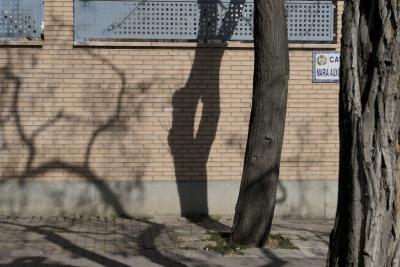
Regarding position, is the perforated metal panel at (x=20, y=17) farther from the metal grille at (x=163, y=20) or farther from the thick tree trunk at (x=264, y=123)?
the thick tree trunk at (x=264, y=123)

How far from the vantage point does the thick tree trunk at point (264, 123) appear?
766 cm

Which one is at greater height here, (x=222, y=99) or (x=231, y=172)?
(x=222, y=99)

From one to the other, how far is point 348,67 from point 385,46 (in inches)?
9.5

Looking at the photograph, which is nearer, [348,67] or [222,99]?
[348,67]

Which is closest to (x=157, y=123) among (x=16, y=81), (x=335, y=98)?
(x=16, y=81)

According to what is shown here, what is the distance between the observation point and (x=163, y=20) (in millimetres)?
9844

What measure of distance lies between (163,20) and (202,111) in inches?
59.6

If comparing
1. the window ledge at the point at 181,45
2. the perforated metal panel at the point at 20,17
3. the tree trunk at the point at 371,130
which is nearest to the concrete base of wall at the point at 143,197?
the window ledge at the point at 181,45

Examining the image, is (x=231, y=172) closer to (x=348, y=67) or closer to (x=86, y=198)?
(x=86, y=198)

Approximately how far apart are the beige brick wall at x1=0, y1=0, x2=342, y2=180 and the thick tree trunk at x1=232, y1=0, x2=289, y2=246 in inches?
83.5

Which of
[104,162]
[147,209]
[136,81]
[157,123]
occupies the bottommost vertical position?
[147,209]

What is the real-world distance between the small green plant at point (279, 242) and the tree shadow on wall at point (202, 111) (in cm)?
187

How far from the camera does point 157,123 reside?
32.2 ft

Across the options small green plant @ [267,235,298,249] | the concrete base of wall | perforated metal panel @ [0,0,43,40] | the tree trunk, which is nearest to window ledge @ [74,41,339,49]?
perforated metal panel @ [0,0,43,40]
